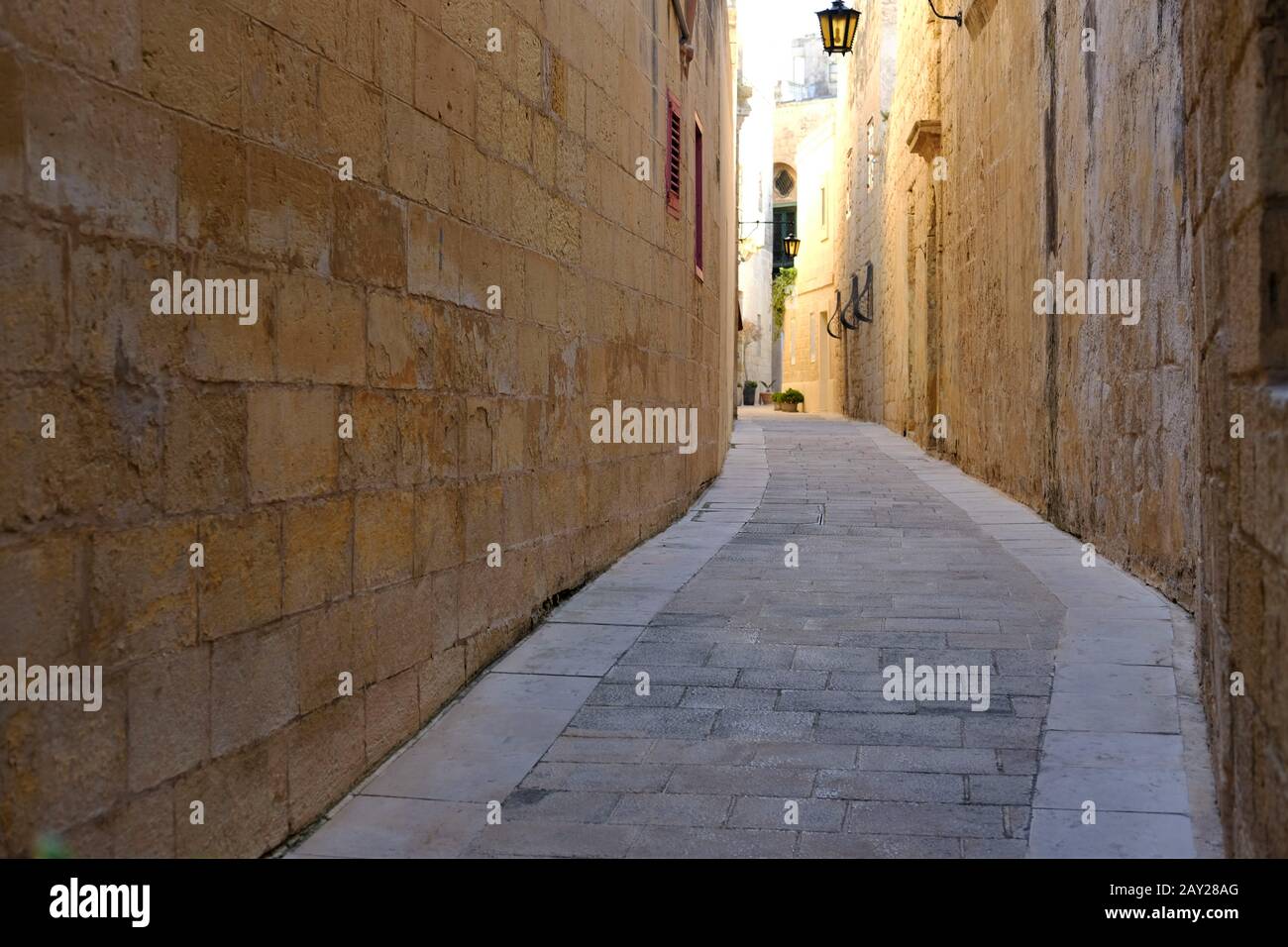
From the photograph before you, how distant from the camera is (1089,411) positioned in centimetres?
716

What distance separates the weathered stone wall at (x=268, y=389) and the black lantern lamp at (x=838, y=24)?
27.5 ft

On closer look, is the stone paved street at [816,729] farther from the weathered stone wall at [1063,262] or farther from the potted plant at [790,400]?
the potted plant at [790,400]

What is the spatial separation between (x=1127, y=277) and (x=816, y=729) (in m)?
3.42

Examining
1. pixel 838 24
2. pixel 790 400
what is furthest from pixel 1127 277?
pixel 790 400

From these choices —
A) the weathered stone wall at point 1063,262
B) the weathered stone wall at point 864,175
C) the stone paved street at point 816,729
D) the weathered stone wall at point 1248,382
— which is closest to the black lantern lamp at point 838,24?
the weathered stone wall at point 1063,262

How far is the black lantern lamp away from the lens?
13367mm

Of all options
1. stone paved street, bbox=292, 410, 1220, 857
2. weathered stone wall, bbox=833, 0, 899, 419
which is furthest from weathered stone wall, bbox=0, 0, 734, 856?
weathered stone wall, bbox=833, 0, 899, 419

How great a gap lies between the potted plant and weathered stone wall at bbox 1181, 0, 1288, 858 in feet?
95.5

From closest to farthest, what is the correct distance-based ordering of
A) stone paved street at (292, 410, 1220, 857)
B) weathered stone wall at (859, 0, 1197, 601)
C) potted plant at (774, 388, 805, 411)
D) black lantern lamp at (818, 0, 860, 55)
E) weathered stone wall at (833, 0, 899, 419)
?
stone paved street at (292, 410, 1220, 857) < weathered stone wall at (859, 0, 1197, 601) < black lantern lamp at (818, 0, 860, 55) < weathered stone wall at (833, 0, 899, 419) < potted plant at (774, 388, 805, 411)

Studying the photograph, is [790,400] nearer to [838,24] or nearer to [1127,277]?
[838,24]

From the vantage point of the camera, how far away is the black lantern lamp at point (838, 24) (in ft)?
43.9

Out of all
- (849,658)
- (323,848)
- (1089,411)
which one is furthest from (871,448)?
(323,848)

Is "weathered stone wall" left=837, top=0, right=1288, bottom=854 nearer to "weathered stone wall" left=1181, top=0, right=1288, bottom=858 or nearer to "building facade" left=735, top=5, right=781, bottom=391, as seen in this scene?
"weathered stone wall" left=1181, top=0, right=1288, bottom=858
